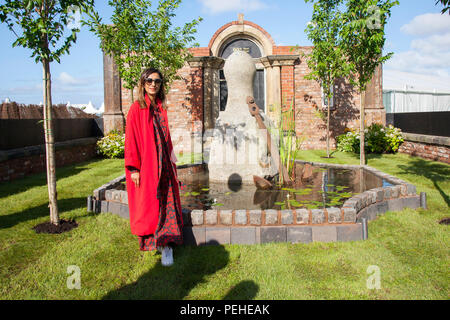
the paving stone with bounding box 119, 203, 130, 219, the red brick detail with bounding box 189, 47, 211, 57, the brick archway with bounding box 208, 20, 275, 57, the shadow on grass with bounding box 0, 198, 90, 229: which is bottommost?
the shadow on grass with bounding box 0, 198, 90, 229

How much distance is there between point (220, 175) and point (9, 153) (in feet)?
17.3

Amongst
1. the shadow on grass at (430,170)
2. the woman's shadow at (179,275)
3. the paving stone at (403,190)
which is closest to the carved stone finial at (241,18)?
the shadow on grass at (430,170)

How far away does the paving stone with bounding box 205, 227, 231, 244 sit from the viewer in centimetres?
352

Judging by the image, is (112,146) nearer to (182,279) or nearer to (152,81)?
(152,81)

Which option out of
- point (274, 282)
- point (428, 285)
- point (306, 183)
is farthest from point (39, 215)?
point (428, 285)

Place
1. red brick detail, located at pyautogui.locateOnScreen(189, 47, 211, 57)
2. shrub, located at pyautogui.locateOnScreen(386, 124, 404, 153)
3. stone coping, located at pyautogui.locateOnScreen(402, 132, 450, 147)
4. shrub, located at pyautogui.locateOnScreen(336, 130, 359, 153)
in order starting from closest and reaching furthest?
1. stone coping, located at pyautogui.locateOnScreen(402, 132, 450, 147)
2. shrub, located at pyautogui.locateOnScreen(386, 124, 404, 153)
3. shrub, located at pyautogui.locateOnScreen(336, 130, 359, 153)
4. red brick detail, located at pyautogui.locateOnScreen(189, 47, 211, 57)

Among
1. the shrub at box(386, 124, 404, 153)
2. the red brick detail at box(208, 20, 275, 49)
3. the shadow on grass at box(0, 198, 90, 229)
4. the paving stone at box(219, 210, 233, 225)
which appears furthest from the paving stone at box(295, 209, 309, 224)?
the red brick detail at box(208, 20, 275, 49)

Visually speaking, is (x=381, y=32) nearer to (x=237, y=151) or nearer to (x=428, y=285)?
(x=237, y=151)

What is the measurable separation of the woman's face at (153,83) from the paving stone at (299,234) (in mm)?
1946

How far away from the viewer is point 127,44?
9.98 m

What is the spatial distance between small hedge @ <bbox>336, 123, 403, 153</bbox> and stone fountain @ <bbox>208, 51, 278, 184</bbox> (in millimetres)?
7491

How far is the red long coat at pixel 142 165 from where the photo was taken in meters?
2.90

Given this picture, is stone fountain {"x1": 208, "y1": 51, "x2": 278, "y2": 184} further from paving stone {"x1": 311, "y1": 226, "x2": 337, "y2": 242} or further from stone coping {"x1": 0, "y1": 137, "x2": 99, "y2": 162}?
stone coping {"x1": 0, "y1": 137, "x2": 99, "y2": 162}

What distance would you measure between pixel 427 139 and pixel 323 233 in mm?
8110
